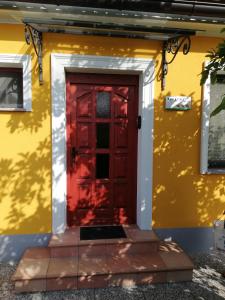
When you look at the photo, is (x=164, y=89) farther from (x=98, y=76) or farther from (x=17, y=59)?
(x=17, y=59)

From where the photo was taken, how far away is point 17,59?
10.5ft

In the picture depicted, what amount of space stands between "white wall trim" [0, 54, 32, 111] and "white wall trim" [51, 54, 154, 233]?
286 millimetres

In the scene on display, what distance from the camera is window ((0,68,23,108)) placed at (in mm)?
3381

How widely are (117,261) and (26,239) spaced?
122 centimetres

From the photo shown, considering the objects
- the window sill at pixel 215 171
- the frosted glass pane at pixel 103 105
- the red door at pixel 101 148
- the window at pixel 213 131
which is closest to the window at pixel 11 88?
the red door at pixel 101 148

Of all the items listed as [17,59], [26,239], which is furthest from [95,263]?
[17,59]

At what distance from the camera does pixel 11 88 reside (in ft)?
11.2

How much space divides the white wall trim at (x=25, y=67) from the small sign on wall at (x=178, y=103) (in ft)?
5.86

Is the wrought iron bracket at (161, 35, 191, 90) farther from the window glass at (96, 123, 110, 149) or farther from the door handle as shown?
the door handle

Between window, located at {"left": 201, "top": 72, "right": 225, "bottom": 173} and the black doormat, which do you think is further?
window, located at {"left": 201, "top": 72, "right": 225, "bottom": 173}

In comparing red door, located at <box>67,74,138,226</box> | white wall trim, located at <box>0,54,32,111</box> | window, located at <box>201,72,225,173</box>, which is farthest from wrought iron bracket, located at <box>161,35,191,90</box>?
white wall trim, located at <box>0,54,32,111</box>

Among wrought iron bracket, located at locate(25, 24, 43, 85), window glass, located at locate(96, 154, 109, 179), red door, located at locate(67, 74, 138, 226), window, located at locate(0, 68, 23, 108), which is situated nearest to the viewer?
wrought iron bracket, located at locate(25, 24, 43, 85)

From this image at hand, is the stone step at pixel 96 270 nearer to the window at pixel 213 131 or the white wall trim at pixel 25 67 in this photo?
the window at pixel 213 131

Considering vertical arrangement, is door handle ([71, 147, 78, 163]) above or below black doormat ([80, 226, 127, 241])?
above
